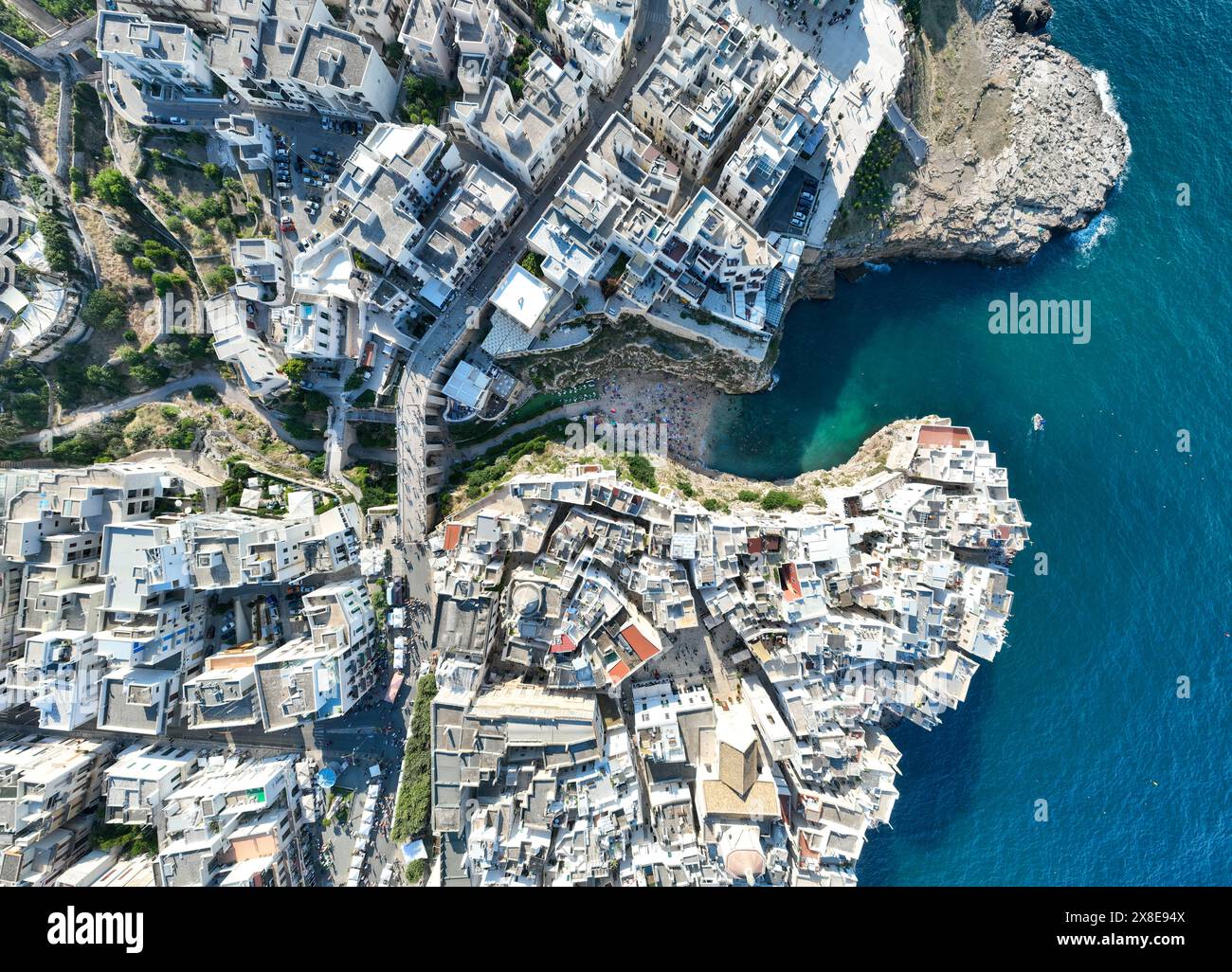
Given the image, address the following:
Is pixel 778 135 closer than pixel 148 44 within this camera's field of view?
Yes

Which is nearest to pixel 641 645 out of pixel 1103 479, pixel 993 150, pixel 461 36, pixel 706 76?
pixel 706 76

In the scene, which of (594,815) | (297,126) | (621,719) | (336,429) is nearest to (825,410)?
(621,719)

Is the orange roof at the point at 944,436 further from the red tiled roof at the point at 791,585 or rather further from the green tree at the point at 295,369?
the green tree at the point at 295,369

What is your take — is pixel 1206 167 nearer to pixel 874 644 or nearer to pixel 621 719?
Result: pixel 874 644

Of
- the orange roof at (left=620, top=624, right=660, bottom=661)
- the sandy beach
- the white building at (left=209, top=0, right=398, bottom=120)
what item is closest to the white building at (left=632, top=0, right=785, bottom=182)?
the sandy beach

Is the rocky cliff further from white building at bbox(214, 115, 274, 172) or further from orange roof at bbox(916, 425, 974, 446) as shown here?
white building at bbox(214, 115, 274, 172)

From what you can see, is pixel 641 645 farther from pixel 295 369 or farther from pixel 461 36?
pixel 461 36

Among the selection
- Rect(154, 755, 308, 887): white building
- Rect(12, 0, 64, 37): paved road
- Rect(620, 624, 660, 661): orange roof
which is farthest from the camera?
Rect(12, 0, 64, 37): paved road
